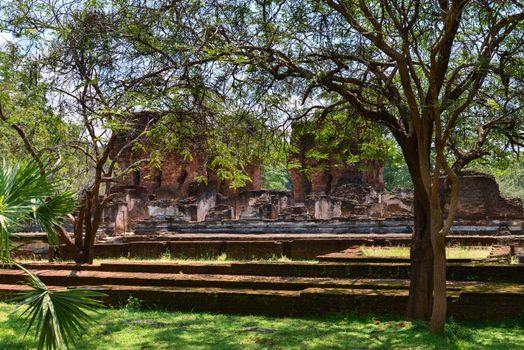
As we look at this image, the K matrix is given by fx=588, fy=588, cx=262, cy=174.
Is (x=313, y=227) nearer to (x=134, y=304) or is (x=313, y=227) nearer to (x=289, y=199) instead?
(x=289, y=199)

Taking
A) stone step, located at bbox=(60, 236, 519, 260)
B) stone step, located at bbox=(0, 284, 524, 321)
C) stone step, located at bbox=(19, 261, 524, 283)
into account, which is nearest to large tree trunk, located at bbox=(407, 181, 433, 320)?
stone step, located at bbox=(0, 284, 524, 321)

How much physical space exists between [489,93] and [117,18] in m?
5.35

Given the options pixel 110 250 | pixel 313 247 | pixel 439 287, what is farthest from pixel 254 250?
pixel 439 287

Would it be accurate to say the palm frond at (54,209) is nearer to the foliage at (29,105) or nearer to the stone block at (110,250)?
the foliage at (29,105)

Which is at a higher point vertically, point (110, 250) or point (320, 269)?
point (110, 250)

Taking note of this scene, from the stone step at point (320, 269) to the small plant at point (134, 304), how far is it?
1984 millimetres

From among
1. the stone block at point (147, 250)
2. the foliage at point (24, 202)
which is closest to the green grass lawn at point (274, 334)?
the foliage at point (24, 202)

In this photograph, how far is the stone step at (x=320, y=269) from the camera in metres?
8.16

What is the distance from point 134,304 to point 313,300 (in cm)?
246

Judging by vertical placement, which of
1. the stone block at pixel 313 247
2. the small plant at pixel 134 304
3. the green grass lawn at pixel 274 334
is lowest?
the green grass lawn at pixel 274 334

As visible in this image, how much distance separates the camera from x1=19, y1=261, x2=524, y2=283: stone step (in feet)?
26.8

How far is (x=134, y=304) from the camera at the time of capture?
7914 mm

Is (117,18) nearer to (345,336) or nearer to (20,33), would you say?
(20,33)

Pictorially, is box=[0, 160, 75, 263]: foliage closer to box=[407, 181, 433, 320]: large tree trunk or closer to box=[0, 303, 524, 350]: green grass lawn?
box=[0, 303, 524, 350]: green grass lawn
